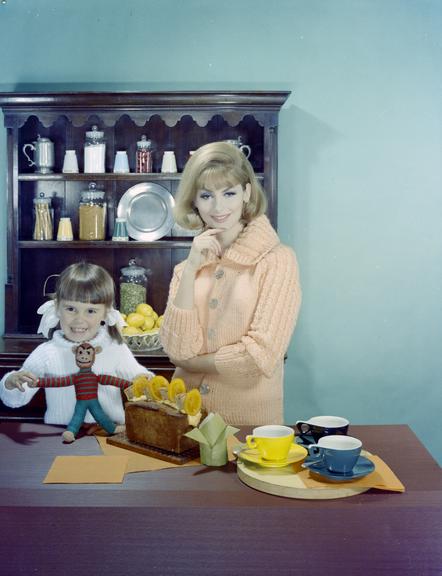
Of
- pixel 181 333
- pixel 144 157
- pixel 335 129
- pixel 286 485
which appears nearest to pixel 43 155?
pixel 144 157

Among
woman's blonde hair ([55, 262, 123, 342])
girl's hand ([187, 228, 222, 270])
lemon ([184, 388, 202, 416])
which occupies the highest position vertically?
girl's hand ([187, 228, 222, 270])

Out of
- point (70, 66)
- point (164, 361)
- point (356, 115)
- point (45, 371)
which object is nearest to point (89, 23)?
point (70, 66)

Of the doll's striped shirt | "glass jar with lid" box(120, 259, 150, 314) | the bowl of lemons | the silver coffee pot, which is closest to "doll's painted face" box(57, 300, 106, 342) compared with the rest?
the doll's striped shirt

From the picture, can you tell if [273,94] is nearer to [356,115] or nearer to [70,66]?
[356,115]

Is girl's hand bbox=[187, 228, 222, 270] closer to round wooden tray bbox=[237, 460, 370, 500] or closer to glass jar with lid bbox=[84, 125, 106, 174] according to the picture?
round wooden tray bbox=[237, 460, 370, 500]

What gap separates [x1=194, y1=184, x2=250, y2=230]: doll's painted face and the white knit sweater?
46cm

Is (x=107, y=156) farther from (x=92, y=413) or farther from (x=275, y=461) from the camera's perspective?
(x=275, y=461)

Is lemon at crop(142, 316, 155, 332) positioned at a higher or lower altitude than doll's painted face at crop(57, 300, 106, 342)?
lower

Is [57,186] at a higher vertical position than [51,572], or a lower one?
higher

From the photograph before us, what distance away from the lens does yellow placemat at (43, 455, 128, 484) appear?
155cm

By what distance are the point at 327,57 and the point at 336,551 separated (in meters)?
2.85

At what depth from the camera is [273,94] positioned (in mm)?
3410

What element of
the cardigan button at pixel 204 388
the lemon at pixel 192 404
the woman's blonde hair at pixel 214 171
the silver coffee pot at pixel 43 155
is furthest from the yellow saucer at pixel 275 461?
the silver coffee pot at pixel 43 155

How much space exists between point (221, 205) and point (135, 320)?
1432mm
